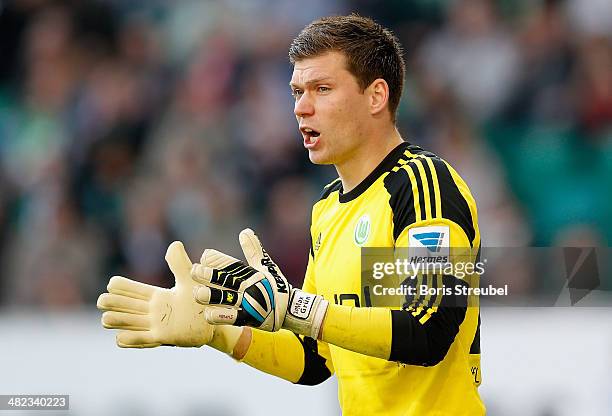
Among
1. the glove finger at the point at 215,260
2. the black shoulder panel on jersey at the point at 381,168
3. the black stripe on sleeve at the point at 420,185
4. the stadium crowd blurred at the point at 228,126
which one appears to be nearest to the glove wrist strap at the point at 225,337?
the glove finger at the point at 215,260

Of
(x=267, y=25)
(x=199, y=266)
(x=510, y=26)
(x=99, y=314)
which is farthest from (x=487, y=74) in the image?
(x=199, y=266)

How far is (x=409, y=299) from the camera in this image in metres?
3.56

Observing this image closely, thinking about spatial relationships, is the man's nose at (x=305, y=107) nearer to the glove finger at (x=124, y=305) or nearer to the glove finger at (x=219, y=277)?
the glove finger at (x=219, y=277)

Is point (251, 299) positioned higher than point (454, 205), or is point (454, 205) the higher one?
point (454, 205)

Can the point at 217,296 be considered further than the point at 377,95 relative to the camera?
No

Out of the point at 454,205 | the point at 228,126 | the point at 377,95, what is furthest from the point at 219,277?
the point at 228,126

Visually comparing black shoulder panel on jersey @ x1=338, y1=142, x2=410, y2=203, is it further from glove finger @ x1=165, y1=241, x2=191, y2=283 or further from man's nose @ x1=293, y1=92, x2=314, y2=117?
glove finger @ x1=165, y1=241, x2=191, y2=283

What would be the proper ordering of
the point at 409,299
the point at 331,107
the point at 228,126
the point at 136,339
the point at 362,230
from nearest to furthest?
the point at 409,299
the point at 136,339
the point at 362,230
the point at 331,107
the point at 228,126

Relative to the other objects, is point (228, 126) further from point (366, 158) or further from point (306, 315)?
point (306, 315)

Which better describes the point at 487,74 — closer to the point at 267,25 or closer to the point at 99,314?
the point at 267,25

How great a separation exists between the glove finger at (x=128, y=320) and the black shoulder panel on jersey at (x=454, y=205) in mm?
1199

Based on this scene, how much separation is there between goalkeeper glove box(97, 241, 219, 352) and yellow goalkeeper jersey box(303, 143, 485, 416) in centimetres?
58

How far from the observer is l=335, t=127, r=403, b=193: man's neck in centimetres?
411

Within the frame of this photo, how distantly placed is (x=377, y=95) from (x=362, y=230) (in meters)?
0.58
